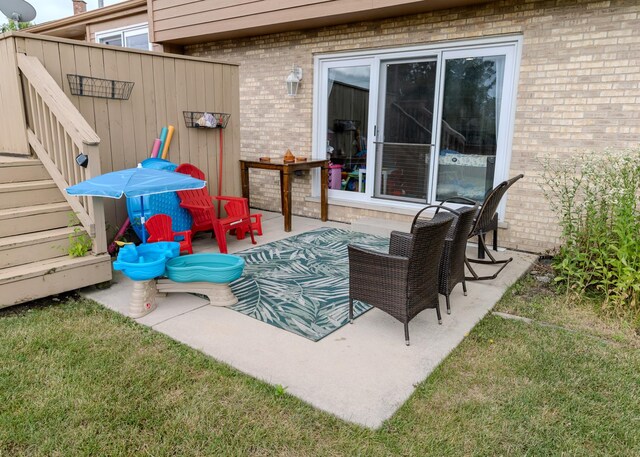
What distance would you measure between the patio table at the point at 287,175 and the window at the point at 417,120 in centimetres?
39

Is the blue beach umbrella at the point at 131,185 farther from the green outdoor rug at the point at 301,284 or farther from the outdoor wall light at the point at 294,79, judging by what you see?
the outdoor wall light at the point at 294,79

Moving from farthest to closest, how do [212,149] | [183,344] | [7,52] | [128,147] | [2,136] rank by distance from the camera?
[212,149] < [128,147] < [2,136] < [7,52] < [183,344]

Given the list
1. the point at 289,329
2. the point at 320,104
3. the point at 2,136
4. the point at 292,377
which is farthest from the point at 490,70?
the point at 2,136

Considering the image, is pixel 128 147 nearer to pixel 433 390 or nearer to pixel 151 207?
pixel 151 207

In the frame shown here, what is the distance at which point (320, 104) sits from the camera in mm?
6812

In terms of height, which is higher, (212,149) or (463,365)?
(212,149)

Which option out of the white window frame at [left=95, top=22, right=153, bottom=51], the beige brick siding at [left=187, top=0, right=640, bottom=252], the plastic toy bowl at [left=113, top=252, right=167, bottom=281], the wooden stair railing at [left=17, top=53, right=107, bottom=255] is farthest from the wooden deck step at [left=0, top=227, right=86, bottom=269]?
the white window frame at [left=95, top=22, right=153, bottom=51]

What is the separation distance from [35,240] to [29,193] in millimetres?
579

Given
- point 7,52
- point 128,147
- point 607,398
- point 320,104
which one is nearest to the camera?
point 607,398

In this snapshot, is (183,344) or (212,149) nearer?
(183,344)

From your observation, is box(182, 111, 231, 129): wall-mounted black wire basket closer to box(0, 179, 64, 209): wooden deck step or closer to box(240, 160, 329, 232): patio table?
box(240, 160, 329, 232): patio table

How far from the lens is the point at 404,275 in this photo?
2.94 m

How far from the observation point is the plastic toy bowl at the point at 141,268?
3.34 metres

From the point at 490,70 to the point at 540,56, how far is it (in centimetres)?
58
